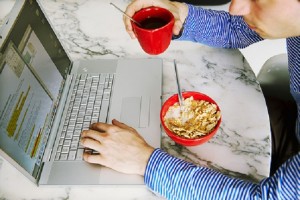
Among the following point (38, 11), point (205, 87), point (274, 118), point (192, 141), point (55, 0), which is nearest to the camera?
point (192, 141)

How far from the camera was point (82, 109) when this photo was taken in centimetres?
112

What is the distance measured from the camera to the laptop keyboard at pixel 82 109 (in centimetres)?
Answer: 102

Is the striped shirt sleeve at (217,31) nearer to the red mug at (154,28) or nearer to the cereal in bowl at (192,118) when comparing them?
the red mug at (154,28)

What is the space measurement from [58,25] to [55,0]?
165mm

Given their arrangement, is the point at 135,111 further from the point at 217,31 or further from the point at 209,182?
the point at 217,31

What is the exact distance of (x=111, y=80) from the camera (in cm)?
120

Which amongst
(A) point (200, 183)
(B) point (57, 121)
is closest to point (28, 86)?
(B) point (57, 121)

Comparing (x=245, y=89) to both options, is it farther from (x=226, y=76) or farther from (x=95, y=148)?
(x=95, y=148)

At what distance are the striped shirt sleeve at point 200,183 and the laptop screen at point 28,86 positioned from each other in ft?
1.02

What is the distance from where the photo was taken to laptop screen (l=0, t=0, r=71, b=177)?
877 millimetres

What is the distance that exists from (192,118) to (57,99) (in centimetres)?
41

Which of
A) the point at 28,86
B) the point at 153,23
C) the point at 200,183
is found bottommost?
the point at 200,183

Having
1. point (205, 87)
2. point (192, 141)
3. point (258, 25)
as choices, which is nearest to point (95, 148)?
point (192, 141)

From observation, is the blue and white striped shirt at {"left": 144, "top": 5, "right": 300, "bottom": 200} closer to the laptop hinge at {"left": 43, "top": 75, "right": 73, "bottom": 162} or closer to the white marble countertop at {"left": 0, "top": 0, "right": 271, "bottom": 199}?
the white marble countertop at {"left": 0, "top": 0, "right": 271, "bottom": 199}
